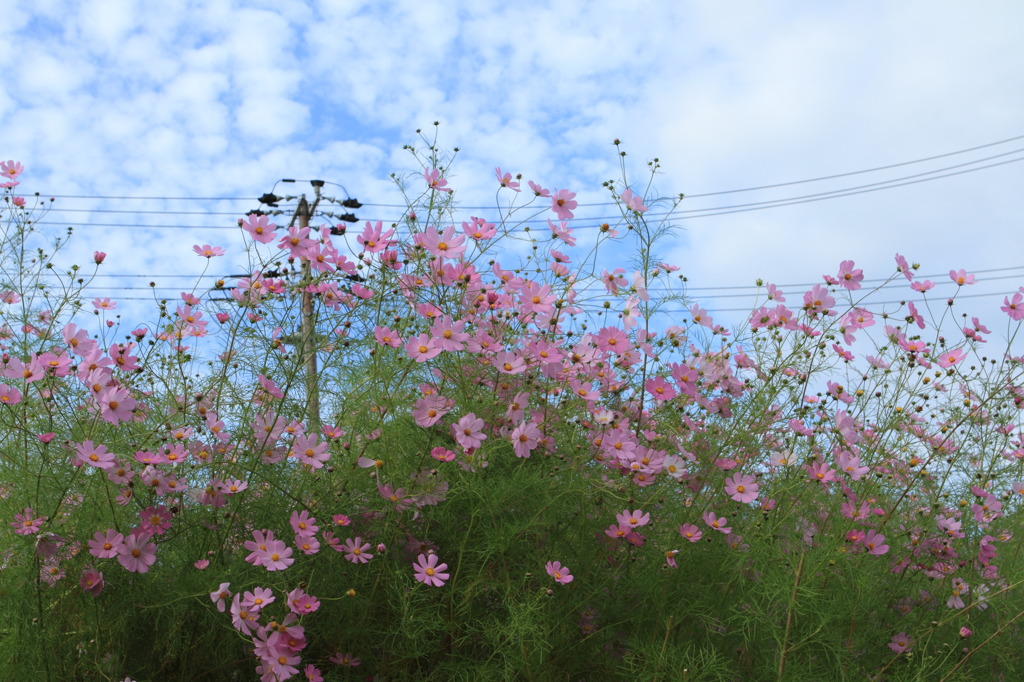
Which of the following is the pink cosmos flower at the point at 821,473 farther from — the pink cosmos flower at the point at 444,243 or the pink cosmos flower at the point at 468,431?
the pink cosmos flower at the point at 444,243

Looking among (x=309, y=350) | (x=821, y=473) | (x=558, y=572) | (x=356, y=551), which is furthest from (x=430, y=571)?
(x=821, y=473)

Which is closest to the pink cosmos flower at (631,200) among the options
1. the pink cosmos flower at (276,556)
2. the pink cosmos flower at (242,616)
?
Result: the pink cosmos flower at (276,556)

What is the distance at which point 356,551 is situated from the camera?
6.61ft

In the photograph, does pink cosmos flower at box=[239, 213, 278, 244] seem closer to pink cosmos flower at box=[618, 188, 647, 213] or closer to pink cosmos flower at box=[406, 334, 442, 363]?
pink cosmos flower at box=[406, 334, 442, 363]

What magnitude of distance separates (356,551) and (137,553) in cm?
48

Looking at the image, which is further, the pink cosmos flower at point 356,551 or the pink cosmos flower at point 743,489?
the pink cosmos flower at point 743,489

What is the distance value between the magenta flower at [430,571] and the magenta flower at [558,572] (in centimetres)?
24

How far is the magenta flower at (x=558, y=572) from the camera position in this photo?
1995mm

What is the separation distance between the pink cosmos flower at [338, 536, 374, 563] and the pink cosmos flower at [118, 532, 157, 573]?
0.42 meters

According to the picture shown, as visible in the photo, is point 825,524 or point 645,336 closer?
point 645,336

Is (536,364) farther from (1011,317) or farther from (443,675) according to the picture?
(1011,317)

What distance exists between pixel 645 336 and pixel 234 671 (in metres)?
1.35

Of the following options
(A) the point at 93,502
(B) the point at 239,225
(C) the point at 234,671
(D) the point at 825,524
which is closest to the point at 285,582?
(C) the point at 234,671

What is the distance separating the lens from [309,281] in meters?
2.20
